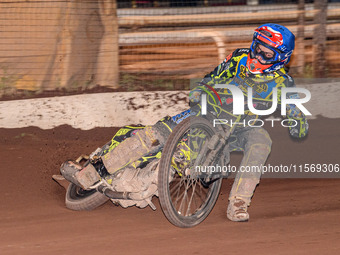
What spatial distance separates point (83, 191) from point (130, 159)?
831 millimetres

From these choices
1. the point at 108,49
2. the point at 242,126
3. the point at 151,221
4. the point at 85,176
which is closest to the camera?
the point at 85,176

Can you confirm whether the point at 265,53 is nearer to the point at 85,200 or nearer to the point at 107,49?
the point at 85,200

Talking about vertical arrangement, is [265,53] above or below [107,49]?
above

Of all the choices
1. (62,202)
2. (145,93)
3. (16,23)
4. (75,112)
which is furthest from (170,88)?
(62,202)

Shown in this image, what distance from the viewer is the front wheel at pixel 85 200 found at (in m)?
5.96

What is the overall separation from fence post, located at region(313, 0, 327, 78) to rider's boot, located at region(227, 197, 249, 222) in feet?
16.7

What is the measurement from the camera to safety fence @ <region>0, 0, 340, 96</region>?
995cm

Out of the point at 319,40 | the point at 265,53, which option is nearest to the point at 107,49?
the point at 319,40

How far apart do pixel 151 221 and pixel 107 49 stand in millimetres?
5185

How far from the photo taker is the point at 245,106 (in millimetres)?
5816

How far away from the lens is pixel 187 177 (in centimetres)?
576

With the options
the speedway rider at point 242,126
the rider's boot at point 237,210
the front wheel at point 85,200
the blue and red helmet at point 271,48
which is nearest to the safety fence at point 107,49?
the front wheel at point 85,200

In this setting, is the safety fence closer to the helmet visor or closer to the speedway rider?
the speedway rider

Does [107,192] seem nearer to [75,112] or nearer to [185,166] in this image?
[185,166]
